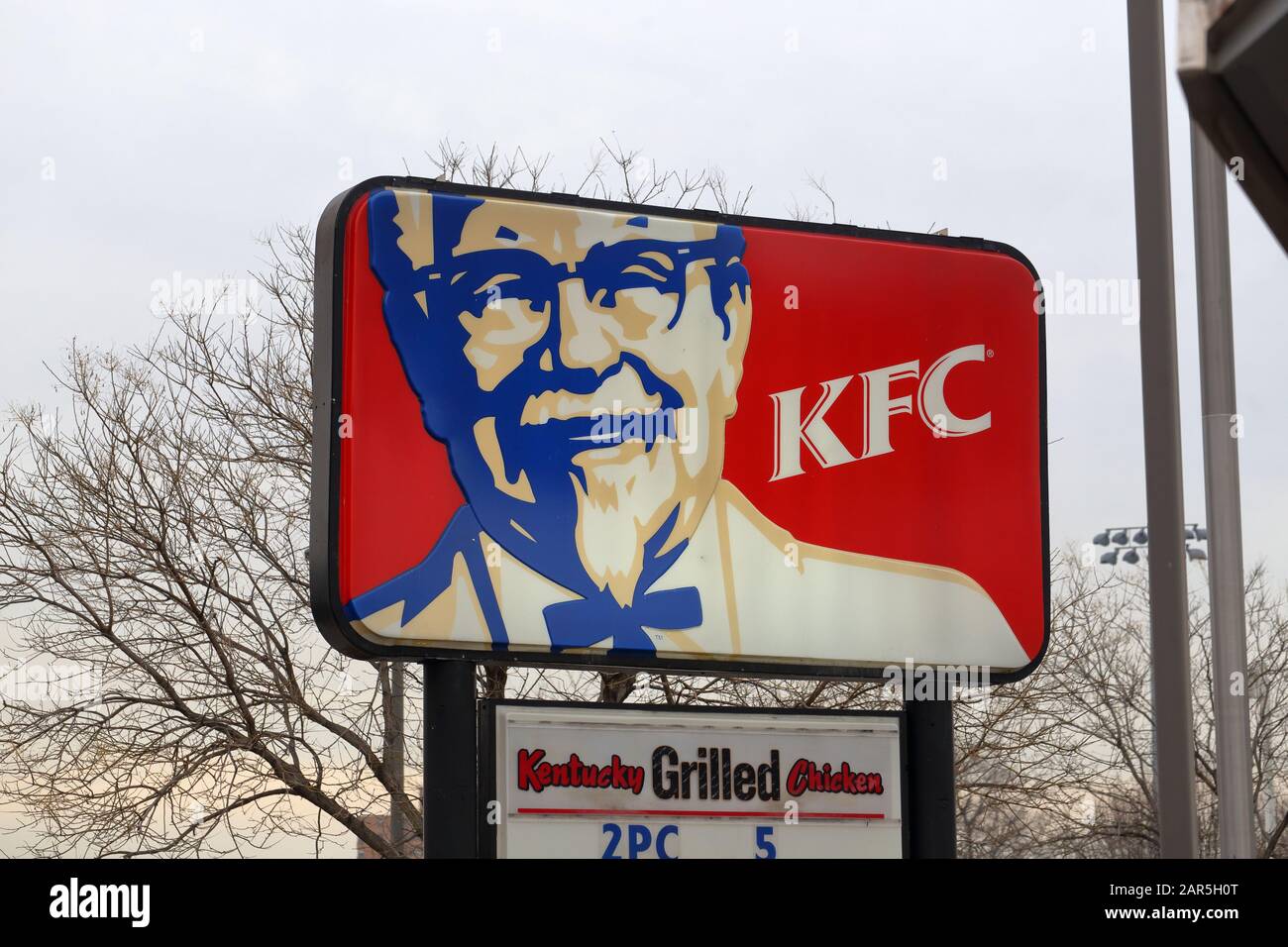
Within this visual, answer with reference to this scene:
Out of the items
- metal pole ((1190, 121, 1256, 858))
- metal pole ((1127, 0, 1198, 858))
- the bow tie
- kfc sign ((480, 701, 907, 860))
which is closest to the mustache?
the bow tie

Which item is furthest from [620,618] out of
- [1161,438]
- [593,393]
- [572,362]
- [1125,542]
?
[1125,542]

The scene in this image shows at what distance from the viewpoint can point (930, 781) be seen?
843 cm

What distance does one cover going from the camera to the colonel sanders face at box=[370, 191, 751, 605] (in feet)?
25.9

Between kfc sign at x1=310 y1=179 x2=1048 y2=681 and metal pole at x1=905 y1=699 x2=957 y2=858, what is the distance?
1.01 ft

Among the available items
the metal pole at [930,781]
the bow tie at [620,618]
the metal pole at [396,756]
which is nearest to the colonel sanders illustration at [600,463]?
the bow tie at [620,618]

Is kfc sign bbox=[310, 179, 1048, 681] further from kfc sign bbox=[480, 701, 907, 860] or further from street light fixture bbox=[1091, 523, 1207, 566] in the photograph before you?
street light fixture bbox=[1091, 523, 1207, 566]

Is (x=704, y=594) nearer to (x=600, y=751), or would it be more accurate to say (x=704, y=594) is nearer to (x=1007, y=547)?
(x=600, y=751)

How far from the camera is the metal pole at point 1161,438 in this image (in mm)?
7812

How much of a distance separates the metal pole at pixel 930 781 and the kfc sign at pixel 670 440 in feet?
1.01

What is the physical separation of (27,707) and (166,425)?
343cm

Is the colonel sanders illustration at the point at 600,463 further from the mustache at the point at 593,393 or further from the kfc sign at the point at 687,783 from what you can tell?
the kfc sign at the point at 687,783

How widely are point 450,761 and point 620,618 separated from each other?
1107 mm

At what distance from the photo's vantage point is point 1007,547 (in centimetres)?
895
